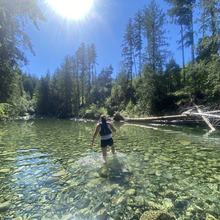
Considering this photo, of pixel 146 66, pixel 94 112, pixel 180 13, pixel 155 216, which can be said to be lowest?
pixel 155 216

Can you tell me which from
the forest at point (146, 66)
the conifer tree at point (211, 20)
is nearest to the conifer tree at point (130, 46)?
the forest at point (146, 66)

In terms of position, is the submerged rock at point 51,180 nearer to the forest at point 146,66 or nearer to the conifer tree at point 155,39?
the forest at point 146,66

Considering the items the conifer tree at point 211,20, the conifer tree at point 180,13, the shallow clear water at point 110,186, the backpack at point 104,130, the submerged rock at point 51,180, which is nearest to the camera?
the shallow clear water at point 110,186

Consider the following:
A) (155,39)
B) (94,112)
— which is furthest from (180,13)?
(94,112)

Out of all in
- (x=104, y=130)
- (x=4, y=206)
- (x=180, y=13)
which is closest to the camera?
(x=4, y=206)

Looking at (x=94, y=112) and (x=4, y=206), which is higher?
(x=94, y=112)

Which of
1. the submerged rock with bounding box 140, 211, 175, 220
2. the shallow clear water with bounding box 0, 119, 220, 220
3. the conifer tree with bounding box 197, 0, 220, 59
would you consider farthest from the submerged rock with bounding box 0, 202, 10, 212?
the conifer tree with bounding box 197, 0, 220, 59

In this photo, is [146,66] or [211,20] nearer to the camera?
[211,20]

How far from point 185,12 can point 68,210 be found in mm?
31554

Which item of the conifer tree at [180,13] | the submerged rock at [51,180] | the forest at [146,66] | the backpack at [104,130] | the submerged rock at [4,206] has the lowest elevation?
the submerged rock at [4,206]

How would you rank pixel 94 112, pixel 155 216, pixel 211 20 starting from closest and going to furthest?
pixel 155 216
pixel 211 20
pixel 94 112

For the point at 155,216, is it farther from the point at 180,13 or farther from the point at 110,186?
the point at 180,13

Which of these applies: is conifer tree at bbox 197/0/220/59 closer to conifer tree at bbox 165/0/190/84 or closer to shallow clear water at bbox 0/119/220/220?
conifer tree at bbox 165/0/190/84

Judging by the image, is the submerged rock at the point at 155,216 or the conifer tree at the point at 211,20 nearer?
the submerged rock at the point at 155,216
